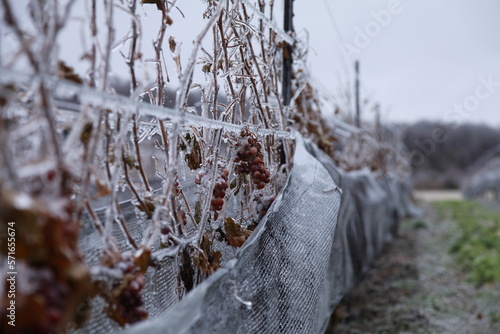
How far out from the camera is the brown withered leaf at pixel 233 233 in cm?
158

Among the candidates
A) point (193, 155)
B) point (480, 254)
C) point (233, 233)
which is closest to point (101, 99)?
point (193, 155)

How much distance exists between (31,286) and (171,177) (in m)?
0.60

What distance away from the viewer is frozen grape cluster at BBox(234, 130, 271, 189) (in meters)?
1.64

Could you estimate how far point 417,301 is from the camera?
12.8 ft

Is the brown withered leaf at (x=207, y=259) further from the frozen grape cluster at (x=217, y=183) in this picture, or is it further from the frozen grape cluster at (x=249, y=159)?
the frozen grape cluster at (x=249, y=159)

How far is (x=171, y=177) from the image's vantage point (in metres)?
1.22

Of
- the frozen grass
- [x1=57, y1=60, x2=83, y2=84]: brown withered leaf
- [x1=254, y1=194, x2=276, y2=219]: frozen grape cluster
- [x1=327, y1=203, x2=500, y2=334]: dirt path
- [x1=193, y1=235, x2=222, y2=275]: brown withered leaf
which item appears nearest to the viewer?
[x1=57, y1=60, x2=83, y2=84]: brown withered leaf

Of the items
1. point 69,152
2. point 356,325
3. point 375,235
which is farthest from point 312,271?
point 375,235

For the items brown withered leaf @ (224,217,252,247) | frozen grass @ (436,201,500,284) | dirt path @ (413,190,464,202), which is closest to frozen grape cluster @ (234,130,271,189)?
brown withered leaf @ (224,217,252,247)

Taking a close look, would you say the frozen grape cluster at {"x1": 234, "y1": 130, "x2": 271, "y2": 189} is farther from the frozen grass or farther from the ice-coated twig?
the frozen grass

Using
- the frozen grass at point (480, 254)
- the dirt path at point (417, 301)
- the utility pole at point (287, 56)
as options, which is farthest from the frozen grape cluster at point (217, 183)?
the frozen grass at point (480, 254)

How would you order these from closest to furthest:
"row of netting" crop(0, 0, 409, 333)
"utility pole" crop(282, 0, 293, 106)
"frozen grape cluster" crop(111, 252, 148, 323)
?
"row of netting" crop(0, 0, 409, 333)
"frozen grape cluster" crop(111, 252, 148, 323)
"utility pole" crop(282, 0, 293, 106)

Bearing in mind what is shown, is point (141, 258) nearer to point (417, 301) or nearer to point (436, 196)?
point (417, 301)

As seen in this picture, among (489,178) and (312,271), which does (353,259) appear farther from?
(489,178)
